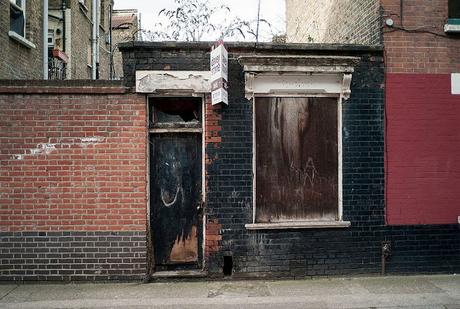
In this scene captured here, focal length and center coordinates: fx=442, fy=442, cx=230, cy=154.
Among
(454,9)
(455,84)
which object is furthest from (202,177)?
(454,9)

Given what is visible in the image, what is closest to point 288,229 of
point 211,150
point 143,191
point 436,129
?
point 211,150

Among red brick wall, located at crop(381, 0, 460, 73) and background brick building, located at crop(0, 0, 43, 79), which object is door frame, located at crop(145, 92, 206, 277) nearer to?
red brick wall, located at crop(381, 0, 460, 73)

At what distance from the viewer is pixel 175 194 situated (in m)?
7.15

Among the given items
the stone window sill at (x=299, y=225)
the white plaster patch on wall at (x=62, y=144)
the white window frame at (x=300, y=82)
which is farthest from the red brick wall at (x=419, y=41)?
the white plaster patch on wall at (x=62, y=144)

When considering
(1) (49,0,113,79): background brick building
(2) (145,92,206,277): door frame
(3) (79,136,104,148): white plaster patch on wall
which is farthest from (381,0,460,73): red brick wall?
(1) (49,0,113,79): background brick building

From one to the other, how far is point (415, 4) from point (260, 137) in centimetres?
342

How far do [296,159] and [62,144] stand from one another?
373 centimetres

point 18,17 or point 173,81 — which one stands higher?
point 18,17

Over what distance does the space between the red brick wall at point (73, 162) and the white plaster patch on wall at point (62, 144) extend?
1 cm

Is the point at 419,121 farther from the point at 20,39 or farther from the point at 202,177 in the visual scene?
the point at 20,39

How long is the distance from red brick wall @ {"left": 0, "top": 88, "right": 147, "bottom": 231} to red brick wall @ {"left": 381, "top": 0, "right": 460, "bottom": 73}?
4.23 metres

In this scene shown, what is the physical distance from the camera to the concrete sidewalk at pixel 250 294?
19.6ft

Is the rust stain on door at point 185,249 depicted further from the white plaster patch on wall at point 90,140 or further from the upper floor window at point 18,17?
the upper floor window at point 18,17

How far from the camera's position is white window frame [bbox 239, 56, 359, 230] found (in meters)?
6.99
